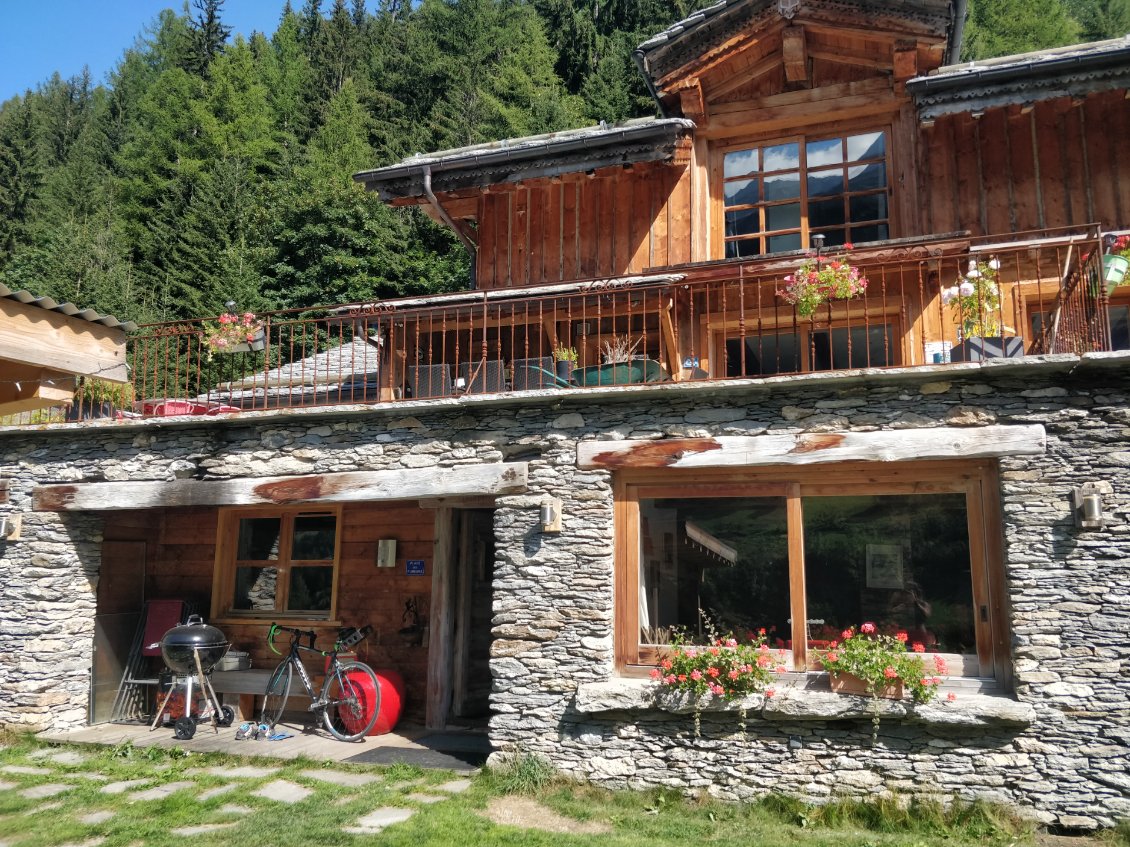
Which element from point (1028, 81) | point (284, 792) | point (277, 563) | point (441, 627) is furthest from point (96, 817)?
point (1028, 81)

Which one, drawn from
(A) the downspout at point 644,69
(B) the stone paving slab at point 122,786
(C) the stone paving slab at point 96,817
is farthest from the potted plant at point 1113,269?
(B) the stone paving slab at point 122,786

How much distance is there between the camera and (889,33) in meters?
8.77

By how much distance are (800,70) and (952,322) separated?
334cm

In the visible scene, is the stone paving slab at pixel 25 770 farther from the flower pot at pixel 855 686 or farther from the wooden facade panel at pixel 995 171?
the wooden facade panel at pixel 995 171

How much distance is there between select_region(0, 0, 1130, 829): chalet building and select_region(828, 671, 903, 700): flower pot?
136mm

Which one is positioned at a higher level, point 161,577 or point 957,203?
point 957,203

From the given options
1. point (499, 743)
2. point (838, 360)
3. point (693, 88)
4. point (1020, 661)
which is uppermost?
point (693, 88)

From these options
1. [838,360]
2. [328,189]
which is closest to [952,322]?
[838,360]

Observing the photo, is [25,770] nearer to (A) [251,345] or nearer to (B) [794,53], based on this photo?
(A) [251,345]

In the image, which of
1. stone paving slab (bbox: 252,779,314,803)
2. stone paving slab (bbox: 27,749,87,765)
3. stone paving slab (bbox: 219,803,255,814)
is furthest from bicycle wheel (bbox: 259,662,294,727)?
stone paving slab (bbox: 219,803,255,814)

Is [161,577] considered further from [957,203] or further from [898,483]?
[957,203]

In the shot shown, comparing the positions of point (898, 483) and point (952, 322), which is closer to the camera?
point (898, 483)

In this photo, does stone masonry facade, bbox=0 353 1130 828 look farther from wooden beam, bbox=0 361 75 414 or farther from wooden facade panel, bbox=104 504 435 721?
wooden beam, bbox=0 361 75 414

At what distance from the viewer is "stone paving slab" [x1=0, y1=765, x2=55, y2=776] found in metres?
7.25
